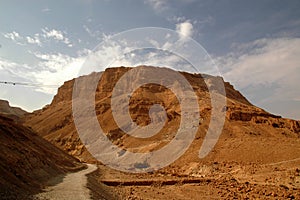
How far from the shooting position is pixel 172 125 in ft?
231

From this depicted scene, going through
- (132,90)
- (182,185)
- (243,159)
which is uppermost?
(132,90)

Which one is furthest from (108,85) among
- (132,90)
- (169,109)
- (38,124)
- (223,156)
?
(223,156)

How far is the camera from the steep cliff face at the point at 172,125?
1955 inches

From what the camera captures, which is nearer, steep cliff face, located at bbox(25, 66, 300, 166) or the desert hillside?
the desert hillside

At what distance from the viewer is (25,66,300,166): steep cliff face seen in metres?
49.7

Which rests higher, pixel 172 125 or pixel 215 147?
pixel 172 125

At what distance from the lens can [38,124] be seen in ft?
331

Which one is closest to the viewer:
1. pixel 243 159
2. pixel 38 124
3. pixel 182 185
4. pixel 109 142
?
pixel 182 185

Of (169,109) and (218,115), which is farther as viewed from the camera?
(169,109)

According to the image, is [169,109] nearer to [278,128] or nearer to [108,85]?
[278,128]

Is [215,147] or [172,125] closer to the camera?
[215,147]

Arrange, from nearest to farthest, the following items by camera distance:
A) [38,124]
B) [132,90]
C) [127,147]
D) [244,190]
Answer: [244,190]
[127,147]
[38,124]
[132,90]

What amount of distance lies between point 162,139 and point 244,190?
3861cm

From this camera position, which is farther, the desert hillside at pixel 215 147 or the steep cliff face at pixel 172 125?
the steep cliff face at pixel 172 125
